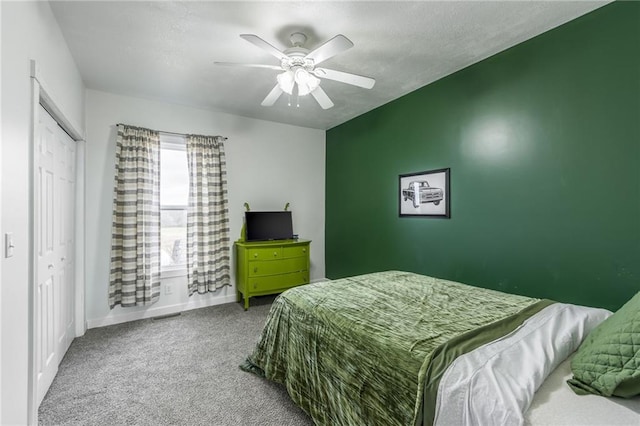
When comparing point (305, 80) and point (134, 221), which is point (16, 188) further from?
point (134, 221)

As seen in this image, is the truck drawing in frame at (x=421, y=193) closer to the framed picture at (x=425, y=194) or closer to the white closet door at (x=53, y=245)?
the framed picture at (x=425, y=194)

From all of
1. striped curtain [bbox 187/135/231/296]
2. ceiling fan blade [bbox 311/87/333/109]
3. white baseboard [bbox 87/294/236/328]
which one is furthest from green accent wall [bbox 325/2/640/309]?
white baseboard [bbox 87/294/236/328]

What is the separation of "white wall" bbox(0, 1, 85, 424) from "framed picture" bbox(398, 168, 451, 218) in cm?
323

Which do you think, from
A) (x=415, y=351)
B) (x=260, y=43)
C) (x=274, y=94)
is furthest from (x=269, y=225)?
(x=415, y=351)

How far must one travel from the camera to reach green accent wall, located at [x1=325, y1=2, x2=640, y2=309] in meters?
1.94

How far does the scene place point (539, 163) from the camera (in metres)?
2.33

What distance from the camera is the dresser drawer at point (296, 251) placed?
4012 millimetres

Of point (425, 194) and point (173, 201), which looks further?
point (173, 201)

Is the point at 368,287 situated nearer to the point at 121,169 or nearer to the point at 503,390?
the point at 503,390

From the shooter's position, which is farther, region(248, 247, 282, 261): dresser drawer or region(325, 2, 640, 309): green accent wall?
region(248, 247, 282, 261): dresser drawer

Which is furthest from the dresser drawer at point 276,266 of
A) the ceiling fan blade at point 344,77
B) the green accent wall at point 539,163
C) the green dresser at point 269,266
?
the ceiling fan blade at point 344,77

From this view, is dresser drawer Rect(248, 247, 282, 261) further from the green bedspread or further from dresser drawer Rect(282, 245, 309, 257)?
the green bedspread

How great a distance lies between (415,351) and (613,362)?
68 cm

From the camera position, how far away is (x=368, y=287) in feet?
7.61
